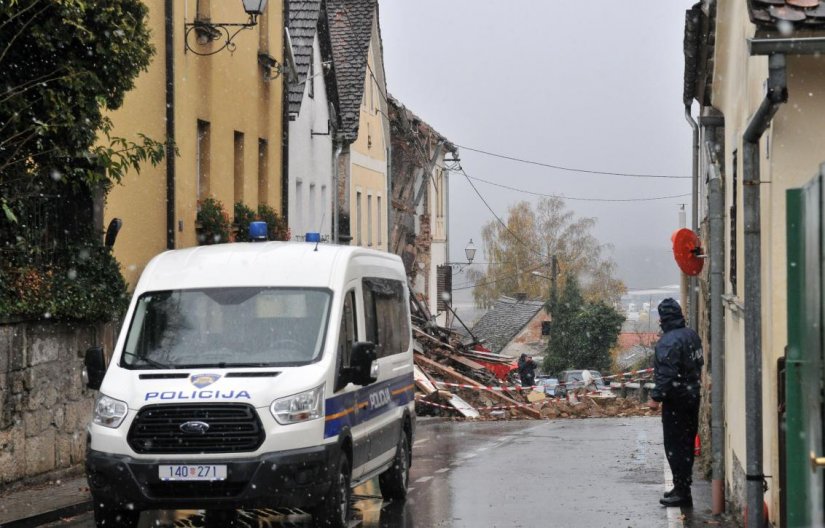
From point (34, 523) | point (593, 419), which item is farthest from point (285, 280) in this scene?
point (593, 419)

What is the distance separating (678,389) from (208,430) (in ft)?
14.5

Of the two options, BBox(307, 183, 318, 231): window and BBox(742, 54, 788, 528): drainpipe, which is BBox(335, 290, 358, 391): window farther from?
BBox(307, 183, 318, 231): window

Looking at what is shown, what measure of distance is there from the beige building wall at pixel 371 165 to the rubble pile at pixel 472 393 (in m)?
2.84

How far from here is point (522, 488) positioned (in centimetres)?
1426

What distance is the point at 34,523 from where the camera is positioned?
39.0ft

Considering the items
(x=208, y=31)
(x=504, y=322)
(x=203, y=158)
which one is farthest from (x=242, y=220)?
(x=504, y=322)

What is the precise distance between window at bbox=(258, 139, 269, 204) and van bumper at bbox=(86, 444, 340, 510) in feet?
55.5

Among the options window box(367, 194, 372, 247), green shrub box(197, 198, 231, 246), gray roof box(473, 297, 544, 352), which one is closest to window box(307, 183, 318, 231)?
window box(367, 194, 372, 247)

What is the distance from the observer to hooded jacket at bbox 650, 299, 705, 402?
12367 mm

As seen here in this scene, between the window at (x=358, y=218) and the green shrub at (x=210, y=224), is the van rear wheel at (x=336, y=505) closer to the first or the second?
the green shrub at (x=210, y=224)

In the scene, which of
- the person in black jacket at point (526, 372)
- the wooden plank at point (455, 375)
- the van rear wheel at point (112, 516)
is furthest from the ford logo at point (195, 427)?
the person in black jacket at point (526, 372)

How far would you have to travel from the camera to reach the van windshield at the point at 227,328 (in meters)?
11.0

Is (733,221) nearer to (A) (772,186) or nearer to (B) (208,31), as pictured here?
(A) (772,186)

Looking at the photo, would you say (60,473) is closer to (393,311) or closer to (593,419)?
(393,311)
